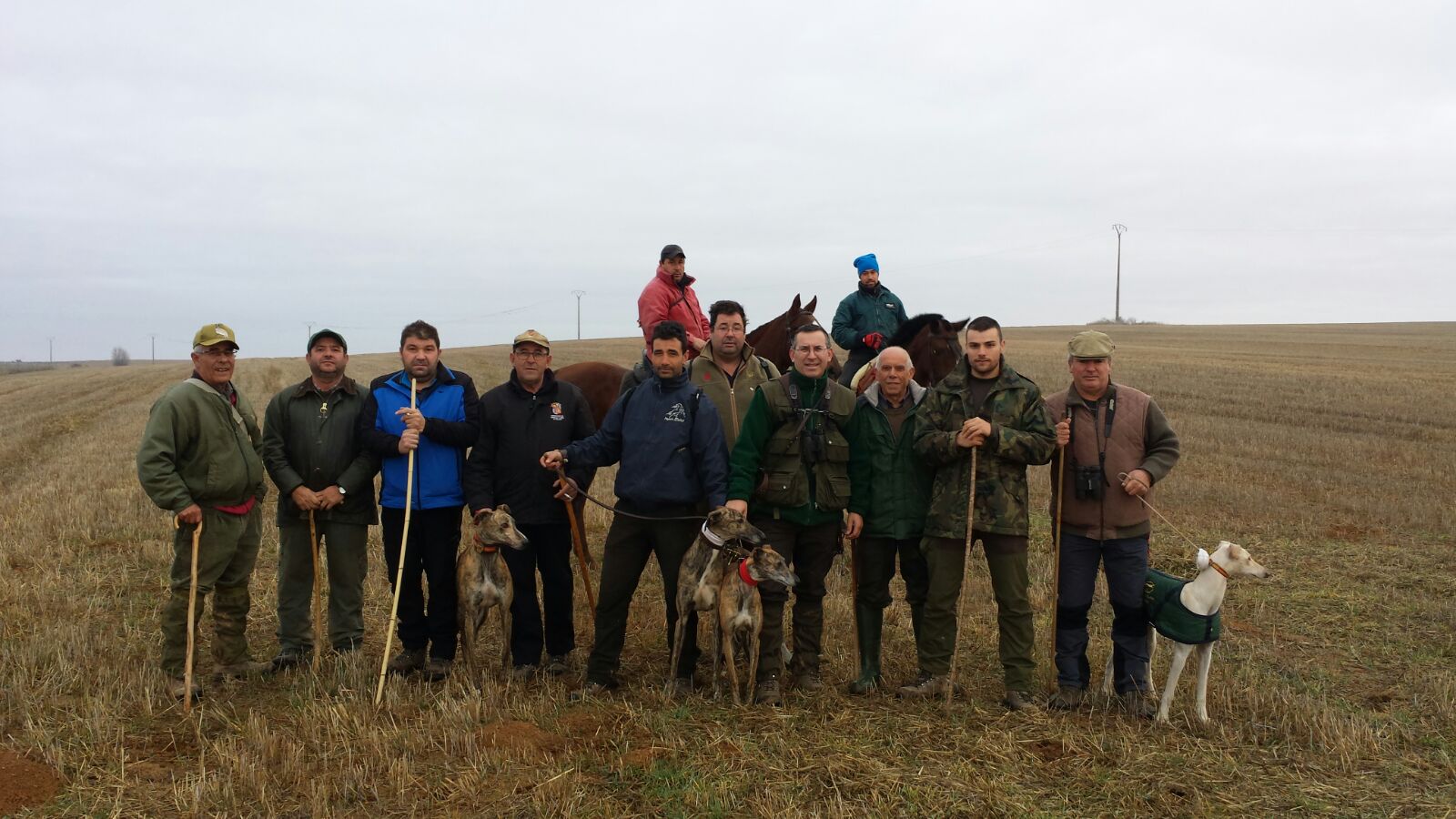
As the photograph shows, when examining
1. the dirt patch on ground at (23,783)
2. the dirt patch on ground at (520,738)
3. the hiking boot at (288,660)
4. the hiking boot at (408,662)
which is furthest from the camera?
the hiking boot at (288,660)

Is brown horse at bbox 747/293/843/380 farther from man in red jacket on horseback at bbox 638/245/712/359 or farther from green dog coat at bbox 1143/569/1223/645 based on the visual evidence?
green dog coat at bbox 1143/569/1223/645

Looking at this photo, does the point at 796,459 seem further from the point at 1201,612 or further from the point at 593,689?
the point at 1201,612

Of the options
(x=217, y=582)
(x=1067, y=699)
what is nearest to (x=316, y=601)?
(x=217, y=582)

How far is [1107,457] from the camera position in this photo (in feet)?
20.0

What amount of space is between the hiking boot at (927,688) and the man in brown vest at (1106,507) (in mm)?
701

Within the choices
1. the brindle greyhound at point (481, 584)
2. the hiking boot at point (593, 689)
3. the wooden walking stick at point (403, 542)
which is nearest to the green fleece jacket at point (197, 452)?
the wooden walking stick at point (403, 542)

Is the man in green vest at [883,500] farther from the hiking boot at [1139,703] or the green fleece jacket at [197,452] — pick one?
the green fleece jacket at [197,452]

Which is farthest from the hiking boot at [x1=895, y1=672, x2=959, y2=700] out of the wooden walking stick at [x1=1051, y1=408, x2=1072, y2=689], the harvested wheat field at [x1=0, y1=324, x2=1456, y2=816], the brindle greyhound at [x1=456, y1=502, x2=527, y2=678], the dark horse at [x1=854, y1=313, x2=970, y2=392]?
the dark horse at [x1=854, y1=313, x2=970, y2=392]

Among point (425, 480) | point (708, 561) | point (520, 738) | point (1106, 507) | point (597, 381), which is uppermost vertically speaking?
point (597, 381)

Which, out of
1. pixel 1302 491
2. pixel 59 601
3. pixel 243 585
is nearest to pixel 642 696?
pixel 243 585

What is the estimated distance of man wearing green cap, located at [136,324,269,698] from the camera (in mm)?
5945

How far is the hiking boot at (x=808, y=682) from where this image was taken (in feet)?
20.5

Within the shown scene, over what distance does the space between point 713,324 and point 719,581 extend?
1893mm

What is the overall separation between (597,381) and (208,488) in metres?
5.39
